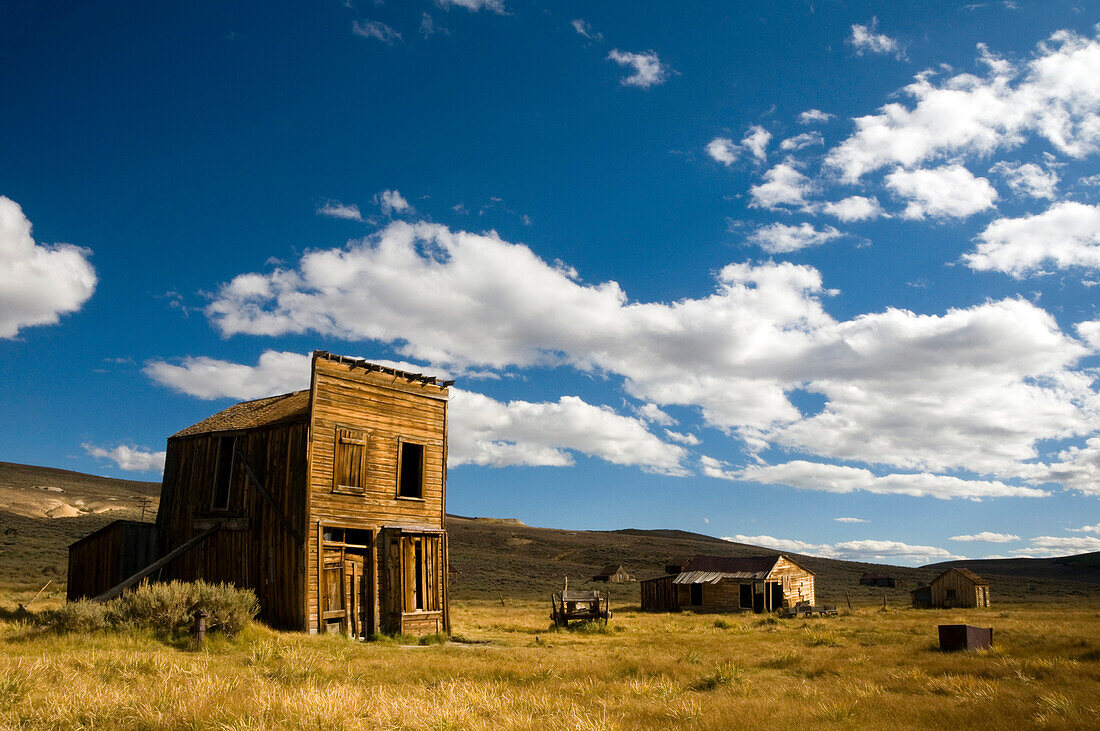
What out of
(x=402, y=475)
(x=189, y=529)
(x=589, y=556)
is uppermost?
(x=402, y=475)

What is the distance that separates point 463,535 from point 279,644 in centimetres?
7934

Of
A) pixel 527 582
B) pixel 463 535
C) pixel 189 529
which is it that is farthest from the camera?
pixel 463 535

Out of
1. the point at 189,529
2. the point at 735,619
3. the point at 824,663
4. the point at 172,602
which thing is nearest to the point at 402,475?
the point at 189,529

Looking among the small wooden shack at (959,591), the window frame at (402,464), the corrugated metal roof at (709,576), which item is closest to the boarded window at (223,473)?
the window frame at (402,464)

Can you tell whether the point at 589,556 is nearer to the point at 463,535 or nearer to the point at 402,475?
the point at 463,535

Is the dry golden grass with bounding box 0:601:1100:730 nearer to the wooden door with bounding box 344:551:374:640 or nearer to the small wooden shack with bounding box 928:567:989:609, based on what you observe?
the wooden door with bounding box 344:551:374:640

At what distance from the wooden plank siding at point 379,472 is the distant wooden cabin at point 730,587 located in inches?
899

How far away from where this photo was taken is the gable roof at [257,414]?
22.2 m

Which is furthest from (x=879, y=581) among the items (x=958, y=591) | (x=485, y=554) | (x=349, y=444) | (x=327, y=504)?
(x=327, y=504)

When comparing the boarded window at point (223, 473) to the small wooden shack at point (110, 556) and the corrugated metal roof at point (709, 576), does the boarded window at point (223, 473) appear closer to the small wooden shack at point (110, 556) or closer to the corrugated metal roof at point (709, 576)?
the small wooden shack at point (110, 556)

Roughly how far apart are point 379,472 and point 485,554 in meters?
55.3

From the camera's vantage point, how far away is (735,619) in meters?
35.0

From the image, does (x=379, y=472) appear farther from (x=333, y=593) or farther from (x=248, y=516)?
(x=248, y=516)

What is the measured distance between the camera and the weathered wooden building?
143 ft
